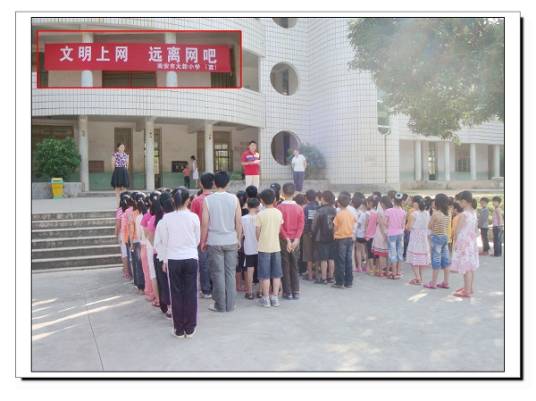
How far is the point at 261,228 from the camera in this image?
5.06 m

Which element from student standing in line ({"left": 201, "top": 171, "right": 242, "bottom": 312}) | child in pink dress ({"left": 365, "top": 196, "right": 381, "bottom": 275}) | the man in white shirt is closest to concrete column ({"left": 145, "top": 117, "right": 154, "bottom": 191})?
the man in white shirt

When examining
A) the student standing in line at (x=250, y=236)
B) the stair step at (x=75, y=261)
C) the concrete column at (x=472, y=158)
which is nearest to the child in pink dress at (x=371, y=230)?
the student standing in line at (x=250, y=236)

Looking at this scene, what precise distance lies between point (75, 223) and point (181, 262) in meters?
5.08

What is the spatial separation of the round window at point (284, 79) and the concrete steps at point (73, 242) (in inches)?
472

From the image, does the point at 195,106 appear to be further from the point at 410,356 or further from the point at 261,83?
the point at 410,356

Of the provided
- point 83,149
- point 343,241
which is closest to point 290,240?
point 343,241

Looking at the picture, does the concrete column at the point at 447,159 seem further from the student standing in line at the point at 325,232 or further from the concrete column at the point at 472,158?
the student standing in line at the point at 325,232

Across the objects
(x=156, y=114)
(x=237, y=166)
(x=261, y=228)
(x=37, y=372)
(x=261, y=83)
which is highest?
(x=261, y=83)

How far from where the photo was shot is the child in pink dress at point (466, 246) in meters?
5.34

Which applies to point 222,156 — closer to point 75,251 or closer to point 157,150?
point 157,150

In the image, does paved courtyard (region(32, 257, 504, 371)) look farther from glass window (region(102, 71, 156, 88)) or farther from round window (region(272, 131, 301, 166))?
round window (region(272, 131, 301, 166))

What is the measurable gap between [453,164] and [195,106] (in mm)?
16376

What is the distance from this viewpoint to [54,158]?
13773mm
